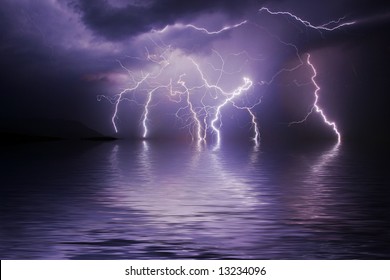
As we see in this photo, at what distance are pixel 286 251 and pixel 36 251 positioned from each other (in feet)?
7.13

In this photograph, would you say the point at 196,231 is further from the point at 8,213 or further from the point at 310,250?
the point at 8,213

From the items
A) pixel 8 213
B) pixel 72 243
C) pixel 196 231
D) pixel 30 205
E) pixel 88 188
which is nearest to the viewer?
pixel 72 243

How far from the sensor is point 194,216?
33.5 ft

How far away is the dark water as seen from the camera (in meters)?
7.61

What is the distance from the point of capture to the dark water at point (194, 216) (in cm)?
761

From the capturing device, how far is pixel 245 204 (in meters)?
11.8

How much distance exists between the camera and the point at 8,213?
10.6 metres

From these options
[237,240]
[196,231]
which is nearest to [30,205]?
[196,231]
